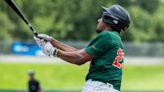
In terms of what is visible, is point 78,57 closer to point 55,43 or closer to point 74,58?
point 74,58

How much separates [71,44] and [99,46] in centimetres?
4744

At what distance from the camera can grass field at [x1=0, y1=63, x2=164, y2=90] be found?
45.8m

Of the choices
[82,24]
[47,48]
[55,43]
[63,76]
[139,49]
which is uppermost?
[82,24]

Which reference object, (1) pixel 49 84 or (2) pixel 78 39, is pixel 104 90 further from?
(2) pixel 78 39

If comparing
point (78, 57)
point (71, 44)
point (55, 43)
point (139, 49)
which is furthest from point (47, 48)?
point (139, 49)

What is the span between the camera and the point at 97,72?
682cm

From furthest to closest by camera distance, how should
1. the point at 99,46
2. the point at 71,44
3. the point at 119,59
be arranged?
1. the point at 71,44
2. the point at 119,59
3. the point at 99,46

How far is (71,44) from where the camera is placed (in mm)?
54188

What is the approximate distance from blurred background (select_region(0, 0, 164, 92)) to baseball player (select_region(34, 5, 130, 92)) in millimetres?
27278

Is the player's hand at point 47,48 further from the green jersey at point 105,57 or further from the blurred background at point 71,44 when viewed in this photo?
the blurred background at point 71,44

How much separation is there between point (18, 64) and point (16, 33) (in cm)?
1417

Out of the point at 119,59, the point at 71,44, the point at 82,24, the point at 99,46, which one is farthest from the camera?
the point at 82,24

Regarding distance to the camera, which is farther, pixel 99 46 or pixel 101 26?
pixel 101 26

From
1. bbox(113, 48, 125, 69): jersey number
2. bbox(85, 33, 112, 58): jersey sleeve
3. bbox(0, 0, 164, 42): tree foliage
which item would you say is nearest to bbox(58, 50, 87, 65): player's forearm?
bbox(85, 33, 112, 58): jersey sleeve
